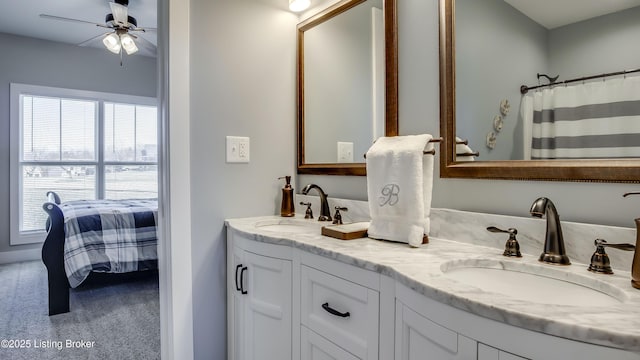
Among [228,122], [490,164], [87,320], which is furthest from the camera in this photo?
[87,320]

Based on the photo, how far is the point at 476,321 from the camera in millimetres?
700

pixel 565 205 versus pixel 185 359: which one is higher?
pixel 565 205

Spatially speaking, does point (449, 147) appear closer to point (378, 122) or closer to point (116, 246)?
point (378, 122)

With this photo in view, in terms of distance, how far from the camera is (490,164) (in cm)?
119

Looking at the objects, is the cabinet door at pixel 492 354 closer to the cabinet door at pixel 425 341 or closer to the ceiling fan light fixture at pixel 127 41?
the cabinet door at pixel 425 341

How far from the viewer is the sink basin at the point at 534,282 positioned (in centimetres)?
83

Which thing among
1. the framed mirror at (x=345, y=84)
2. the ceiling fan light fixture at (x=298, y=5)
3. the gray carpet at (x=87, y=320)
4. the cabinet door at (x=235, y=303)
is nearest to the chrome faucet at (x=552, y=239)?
the framed mirror at (x=345, y=84)

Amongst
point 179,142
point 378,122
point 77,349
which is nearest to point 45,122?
point 77,349

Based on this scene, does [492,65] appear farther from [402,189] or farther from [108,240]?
[108,240]

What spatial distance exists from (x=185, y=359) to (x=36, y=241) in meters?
3.83

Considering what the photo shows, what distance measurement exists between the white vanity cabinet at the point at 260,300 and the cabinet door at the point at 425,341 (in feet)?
1.67

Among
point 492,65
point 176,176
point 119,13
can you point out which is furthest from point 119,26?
point 492,65

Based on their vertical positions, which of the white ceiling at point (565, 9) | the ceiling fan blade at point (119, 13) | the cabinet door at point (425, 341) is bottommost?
the cabinet door at point (425, 341)

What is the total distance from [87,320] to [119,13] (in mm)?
2368
